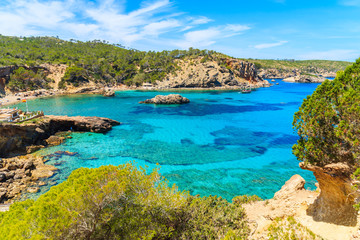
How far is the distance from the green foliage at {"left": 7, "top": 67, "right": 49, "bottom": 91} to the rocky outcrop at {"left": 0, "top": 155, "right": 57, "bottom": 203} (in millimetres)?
70451

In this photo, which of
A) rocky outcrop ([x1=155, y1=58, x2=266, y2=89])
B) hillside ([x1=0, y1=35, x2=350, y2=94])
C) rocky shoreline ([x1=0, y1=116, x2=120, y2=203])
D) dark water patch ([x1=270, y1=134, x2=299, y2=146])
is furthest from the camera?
rocky outcrop ([x1=155, y1=58, x2=266, y2=89])

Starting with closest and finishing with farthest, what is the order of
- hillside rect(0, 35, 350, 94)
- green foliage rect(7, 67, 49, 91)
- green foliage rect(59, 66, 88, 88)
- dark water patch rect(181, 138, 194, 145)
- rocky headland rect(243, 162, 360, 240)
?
rocky headland rect(243, 162, 360, 240)
dark water patch rect(181, 138, 194, 145)
green foliage rect(7, 67, 49, 91)
hillside rect(0, 35, 350, 94)
green foliage rect(59, 66, 88, 88)

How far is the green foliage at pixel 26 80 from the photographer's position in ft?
251

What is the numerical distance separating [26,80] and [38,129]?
65866mm

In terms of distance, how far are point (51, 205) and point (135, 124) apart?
115 feet

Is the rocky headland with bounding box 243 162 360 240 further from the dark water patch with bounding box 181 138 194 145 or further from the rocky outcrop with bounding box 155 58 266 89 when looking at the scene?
the rocky outcrop with bounding box 155 58 266 89

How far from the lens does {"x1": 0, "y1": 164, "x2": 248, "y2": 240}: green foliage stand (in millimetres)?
7730

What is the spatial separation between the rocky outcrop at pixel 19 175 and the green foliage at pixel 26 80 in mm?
70451

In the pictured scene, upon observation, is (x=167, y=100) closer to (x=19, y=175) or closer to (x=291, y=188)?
(x=19, y=175)

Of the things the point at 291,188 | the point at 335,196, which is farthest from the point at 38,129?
the point at 335,196

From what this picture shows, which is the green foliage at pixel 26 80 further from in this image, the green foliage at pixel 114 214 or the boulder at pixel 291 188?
the boulder at pixel 291 188

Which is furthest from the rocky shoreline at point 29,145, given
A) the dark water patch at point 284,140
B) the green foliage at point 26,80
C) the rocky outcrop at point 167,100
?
the green foliage at point 26,80

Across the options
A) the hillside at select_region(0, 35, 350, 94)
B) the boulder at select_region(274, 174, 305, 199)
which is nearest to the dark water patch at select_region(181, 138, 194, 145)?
the boulder at select_region(274, 174, 305, 199)

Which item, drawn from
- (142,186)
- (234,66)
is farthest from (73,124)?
(234,66)
